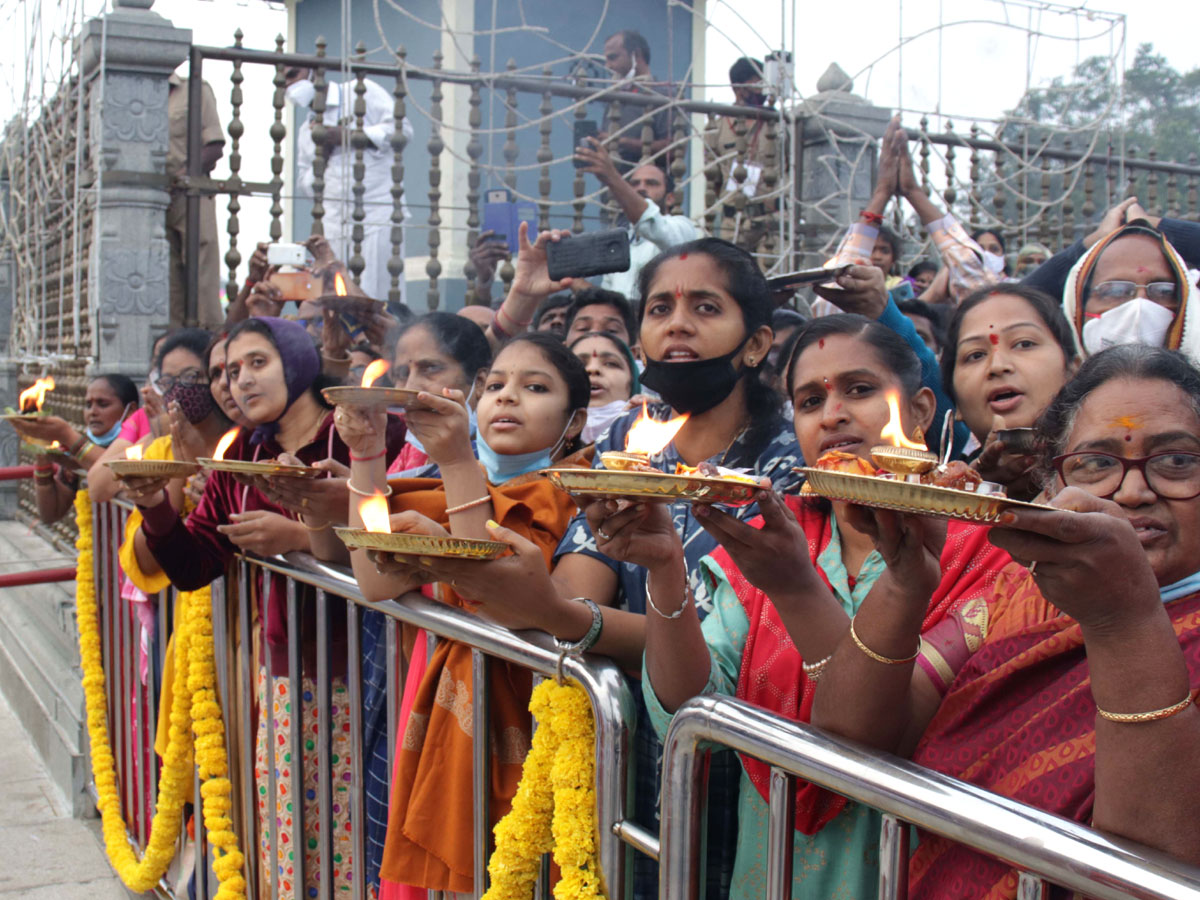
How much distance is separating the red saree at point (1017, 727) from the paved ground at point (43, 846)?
3456 millimetres

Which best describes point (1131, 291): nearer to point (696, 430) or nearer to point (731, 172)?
point (696, 430)

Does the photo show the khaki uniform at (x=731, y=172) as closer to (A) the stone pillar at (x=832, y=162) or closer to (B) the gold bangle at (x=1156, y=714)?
(A) the stone pillar at (x=832, y=162)

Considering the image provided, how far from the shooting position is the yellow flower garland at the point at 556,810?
1.88 m

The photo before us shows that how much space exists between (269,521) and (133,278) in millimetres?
3909

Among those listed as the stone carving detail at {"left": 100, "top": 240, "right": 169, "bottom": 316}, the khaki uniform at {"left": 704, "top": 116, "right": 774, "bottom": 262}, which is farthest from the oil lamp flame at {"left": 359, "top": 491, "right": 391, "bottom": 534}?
the khaki uniform at {"left": 704, "top": 116, "right": 774, "bottom": 262}

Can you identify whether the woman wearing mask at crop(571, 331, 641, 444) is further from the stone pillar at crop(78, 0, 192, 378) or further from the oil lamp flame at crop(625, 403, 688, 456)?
the stone pillar at crop(78, 0, 192, 378)

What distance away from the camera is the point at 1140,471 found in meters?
1.48

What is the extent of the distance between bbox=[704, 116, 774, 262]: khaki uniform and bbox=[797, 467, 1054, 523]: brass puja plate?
5.67 metres

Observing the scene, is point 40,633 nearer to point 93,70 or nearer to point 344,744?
point 93,70

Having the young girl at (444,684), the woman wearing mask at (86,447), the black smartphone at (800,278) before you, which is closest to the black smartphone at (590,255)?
the black smartphone at (800,278)

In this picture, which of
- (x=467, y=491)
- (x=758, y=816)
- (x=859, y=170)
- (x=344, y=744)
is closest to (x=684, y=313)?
(x=467, y=491)

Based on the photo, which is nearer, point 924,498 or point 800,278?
point 924,498

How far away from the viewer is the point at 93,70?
6.21m

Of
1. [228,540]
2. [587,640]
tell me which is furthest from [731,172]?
[587,640]
